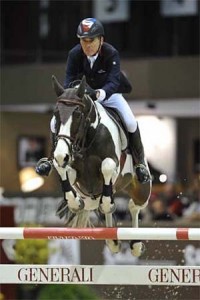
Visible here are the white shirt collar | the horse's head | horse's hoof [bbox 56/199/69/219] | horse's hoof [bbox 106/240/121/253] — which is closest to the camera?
the horse's head

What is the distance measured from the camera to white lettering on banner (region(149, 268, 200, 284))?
24.3ft

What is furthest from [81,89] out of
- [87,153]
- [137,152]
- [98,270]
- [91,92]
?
[98,270]

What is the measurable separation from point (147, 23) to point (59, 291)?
9.81m

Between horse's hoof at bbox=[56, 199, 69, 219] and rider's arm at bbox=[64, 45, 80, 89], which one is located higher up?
rider's arm at bbox=[64, 45, 80, 89]

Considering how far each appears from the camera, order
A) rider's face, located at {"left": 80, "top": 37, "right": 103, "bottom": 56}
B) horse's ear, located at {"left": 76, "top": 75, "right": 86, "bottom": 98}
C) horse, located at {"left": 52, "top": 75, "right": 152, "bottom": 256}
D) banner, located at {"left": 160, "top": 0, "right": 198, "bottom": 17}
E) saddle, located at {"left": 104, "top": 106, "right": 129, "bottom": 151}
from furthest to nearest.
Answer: banner, located at {"left": 160, "top": 0, "right": 198, "bottom": 17} < saddle, located at {"left": 104, "top": 106, "right": 129, "bottom": 151} < rider's face, located at {"left": 80, "top": 37, "right": 103, "bottom": 56} < horse's ear, located at {"left": 76, "top": 75, "right": 86, "bottom": 98} < horse, located at {"left": 52, "top": 75, "right": 152, "bottom": 256}

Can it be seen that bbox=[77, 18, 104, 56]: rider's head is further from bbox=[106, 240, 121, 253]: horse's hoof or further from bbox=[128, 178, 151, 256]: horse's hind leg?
bbox=[106, 240, 121, 253]: horse's hoof

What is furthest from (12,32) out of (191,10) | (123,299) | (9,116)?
(123,299)

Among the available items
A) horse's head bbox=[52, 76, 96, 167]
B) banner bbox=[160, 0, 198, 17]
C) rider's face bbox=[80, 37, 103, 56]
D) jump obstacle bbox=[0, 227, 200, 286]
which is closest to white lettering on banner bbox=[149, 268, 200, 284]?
jump obstacle bbox=[0, 227, 200, 286]

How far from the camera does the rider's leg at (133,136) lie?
7.95 metres

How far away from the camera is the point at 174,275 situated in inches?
294

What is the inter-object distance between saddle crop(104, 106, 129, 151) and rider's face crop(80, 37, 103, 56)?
0.56 m

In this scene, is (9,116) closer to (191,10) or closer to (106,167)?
(191,10)

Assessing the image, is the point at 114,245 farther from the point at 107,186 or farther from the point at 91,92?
the point at 91,92

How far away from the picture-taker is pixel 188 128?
20.0 metres
